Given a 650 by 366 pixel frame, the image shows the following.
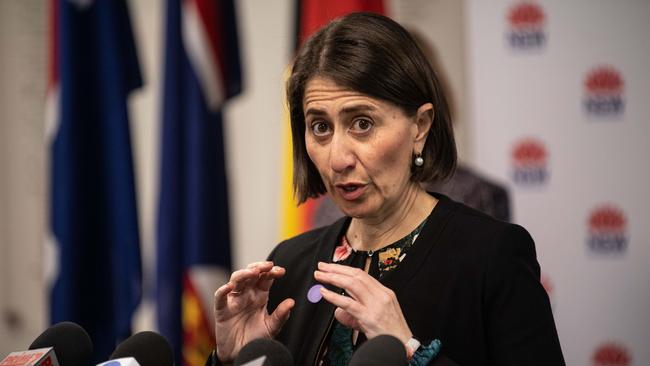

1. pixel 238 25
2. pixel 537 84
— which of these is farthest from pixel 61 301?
pixel 537 84

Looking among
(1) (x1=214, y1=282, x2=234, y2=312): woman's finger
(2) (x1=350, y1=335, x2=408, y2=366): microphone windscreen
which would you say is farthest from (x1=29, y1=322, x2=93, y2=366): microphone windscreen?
(2) (x1=350, y1=335, x2=408, y2=366): microphone windscreen

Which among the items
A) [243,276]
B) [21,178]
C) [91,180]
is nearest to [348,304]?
[243,276]

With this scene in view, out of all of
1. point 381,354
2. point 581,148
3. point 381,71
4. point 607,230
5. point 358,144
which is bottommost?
point 607,230

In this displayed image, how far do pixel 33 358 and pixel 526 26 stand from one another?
2.54 m

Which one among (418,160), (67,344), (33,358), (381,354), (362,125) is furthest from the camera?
(418,160)

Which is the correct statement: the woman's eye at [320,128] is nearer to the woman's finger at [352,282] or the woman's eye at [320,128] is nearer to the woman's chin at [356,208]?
the woman's chin at [356,208]

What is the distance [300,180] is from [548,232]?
157cm

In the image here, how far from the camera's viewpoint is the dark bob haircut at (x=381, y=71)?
4.95 feet

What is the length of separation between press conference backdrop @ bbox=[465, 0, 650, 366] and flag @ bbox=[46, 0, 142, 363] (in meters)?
1.59

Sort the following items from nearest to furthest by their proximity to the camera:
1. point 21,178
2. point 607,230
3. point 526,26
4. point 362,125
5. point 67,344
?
1. point 67,344
2. point 362,125
3. point 607,230
4. point 526,26
5. point 21,178

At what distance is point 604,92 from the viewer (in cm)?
303

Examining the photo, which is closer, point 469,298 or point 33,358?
point 33,358

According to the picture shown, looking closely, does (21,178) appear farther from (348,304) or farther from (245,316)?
(348,304)

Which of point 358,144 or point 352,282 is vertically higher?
point 358,144
